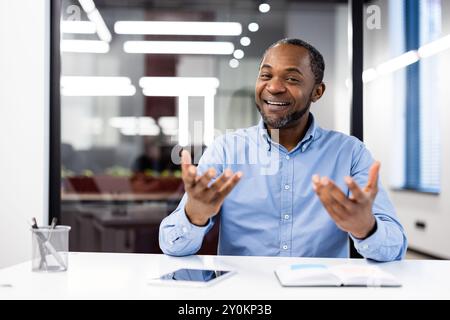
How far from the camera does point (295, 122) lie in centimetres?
218

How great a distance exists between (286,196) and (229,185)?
62cm

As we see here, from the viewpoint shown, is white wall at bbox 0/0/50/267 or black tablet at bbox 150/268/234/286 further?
white wall at bbox 0/0/50/267

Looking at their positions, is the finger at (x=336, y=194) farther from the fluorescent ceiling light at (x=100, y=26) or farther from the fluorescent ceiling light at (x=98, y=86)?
the fluorescent ceiling light at (x=100, y=26)

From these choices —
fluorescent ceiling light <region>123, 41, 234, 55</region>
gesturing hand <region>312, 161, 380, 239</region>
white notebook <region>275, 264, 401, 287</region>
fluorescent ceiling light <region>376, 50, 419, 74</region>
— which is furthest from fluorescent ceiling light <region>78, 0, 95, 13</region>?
fluorescent ceiling light <region>376, 50, 419, 74</region>

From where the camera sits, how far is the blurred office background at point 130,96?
8.77 feet

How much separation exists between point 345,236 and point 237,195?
0.41 metres

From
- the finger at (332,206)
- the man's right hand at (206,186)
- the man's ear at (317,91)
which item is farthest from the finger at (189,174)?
the man's ear at (317,91)

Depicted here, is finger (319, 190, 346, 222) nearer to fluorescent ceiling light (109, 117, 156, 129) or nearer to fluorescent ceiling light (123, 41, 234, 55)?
fluorescent ceiling light (123, 41, 234, 55)

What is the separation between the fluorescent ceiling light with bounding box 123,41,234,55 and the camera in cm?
296

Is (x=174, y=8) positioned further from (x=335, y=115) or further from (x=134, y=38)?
(x=335, y=115)

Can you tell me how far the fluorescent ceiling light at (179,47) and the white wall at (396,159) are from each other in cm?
193

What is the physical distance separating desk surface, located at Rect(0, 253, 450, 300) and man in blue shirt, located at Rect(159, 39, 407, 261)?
0.11 m
